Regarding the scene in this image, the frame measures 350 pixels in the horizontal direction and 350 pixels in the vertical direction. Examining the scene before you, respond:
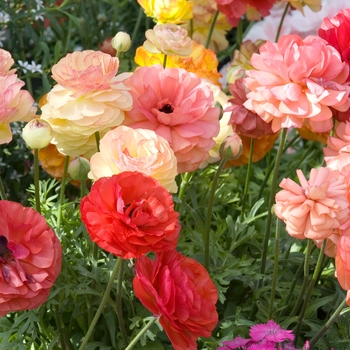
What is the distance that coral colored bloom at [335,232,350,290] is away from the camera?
2.12 feet

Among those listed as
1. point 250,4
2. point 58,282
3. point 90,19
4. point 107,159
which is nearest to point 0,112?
point 107,159

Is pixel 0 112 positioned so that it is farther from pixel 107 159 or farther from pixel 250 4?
pixel 250 4

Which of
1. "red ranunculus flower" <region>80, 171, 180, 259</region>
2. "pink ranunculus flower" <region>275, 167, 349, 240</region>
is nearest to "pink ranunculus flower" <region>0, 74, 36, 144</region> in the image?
"red ranunculus flower" <region>80, 171, 180, 259</region>

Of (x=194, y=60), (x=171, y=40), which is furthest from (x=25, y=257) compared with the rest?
(x=194, y=60)

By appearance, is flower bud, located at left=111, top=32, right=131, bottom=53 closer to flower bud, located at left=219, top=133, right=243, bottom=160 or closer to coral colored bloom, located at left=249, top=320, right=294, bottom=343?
flower bud, located at left=219, top=133, right=243, bottom=160

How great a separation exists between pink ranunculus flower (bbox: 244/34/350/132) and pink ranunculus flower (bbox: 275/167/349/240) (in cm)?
10

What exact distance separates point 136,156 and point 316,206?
0.59ft

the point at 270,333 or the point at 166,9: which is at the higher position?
the point at 166,9

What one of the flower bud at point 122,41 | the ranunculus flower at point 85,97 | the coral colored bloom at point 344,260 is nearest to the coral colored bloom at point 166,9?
the flower bud at point 122,41

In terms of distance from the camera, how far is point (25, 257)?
65cm

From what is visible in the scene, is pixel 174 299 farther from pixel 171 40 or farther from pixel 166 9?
pixel 166 9

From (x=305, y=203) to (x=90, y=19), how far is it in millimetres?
1141

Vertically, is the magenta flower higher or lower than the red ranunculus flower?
lower

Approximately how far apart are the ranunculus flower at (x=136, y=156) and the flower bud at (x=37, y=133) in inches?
2.2
